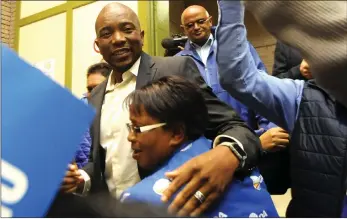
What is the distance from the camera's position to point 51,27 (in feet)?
11.4

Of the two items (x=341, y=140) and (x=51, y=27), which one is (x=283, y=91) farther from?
(x=51, y=27)

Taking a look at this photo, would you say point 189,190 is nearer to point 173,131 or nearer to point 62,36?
point 173,131

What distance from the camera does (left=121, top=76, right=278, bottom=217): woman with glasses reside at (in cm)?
91

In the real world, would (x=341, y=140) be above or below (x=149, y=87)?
below

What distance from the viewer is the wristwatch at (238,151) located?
0.91 meters

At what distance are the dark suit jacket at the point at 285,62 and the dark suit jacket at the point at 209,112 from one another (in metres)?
0.36

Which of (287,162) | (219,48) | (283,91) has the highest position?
(219,48)

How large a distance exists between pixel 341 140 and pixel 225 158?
327mm

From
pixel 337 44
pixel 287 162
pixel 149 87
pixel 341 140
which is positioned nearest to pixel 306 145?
pixel 341 140

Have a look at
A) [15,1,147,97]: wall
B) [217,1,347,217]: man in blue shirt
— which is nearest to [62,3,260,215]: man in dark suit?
[217,1,347,217]: man in blue shirt

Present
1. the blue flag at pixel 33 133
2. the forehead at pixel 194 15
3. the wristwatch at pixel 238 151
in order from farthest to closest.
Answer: the forehead at pixel 194 15
the wristwatch at pixel 238 151
the blue flag at pixel 33 133

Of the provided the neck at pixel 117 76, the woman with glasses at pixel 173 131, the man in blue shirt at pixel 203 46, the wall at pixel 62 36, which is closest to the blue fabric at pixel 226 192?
the woman with glasses at pixel 173 131

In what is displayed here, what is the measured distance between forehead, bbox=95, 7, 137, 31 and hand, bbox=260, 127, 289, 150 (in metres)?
0.57

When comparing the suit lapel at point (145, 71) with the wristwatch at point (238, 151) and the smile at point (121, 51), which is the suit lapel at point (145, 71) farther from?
the wristwatch at point (238, 151)
